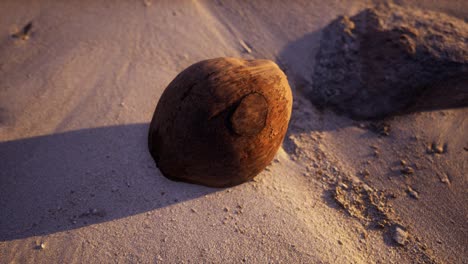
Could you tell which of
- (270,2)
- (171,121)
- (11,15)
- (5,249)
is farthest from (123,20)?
(5,249)

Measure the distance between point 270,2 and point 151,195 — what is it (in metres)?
2.88

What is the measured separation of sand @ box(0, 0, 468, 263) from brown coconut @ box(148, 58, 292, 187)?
368mm

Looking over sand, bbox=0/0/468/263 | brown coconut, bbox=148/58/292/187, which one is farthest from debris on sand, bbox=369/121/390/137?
brown coconut, bbox=148/58/292/187

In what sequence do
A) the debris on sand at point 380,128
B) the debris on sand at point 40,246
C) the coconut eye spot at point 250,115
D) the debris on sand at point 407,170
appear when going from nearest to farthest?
the coconut eye spot at point 250,115, the debris on sand at point 40,246, the debris on sand at point 407,170, the debris on sand at point 380,128

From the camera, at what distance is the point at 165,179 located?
7.17 ft

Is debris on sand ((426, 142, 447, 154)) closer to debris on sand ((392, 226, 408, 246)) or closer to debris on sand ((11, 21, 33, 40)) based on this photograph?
debris on sand ((392, 226, 408, 246))

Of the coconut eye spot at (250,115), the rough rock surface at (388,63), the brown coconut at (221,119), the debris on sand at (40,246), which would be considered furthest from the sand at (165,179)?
the coconut eye spot at (250,115)

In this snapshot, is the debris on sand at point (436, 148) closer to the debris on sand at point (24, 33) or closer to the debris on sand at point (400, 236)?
the debris on sand at point (400, 236)

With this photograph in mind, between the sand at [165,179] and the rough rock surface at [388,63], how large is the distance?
172 mm

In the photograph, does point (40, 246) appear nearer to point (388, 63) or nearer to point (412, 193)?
point (412, 193)

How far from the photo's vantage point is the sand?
1.97 meters

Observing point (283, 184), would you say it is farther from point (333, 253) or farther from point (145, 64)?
point (145, 64)

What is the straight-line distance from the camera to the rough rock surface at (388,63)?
8.81 ft

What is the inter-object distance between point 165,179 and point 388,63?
2.24 metres
